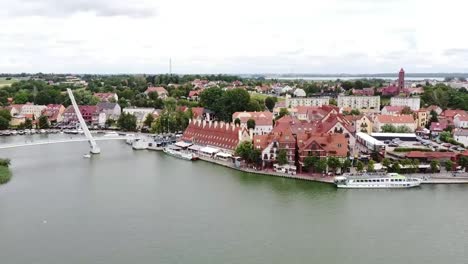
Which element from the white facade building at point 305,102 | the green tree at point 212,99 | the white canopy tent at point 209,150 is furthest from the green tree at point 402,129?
the white facade building at point 305,102

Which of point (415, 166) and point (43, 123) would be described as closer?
point (415, 166)

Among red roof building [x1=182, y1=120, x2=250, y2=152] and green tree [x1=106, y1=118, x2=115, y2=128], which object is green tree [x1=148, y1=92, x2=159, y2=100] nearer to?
green tree [x1=106, y1=118, x2=115, y2=128]

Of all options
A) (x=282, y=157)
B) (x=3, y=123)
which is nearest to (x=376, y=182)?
(x=282, y=157)

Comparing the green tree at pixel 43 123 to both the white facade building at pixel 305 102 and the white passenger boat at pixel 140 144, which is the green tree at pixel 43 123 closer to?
the white passenger boat at pixel 140 144

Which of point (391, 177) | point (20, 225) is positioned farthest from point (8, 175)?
point (391, 177)

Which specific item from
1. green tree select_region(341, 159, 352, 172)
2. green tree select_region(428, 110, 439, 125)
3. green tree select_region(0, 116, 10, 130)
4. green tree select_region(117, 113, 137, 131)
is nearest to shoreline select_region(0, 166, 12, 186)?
green tree select_region(341, 159, 352, 172)

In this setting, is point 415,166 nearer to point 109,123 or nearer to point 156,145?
point 156,145
